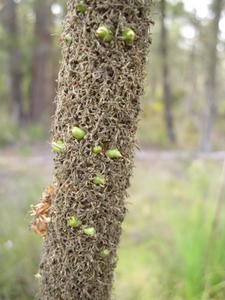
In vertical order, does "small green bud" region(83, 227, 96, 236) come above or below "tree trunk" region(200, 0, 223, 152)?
below

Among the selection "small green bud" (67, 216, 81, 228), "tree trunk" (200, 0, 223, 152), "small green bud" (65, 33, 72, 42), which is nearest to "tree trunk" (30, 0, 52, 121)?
"tree trunk" (200, 0, 223, 152)

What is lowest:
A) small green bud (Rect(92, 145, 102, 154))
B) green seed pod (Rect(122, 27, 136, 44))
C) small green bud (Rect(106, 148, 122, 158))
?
small green bud (Rect(106, 148, 122, 158))

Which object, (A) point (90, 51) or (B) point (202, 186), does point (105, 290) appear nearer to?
(A) point (90, 51)

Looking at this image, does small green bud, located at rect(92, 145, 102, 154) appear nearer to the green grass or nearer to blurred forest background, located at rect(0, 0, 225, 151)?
the green grass

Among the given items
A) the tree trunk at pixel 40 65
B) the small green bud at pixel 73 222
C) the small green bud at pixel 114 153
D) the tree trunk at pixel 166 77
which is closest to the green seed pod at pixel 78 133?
the small green bud at pixel 114 153

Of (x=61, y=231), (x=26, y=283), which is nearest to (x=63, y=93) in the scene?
(x=61, y=231)

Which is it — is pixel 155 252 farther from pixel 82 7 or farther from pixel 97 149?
pixel 82 7
